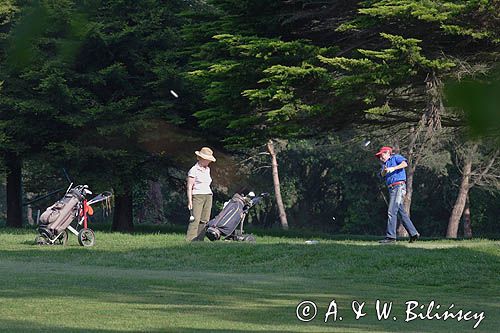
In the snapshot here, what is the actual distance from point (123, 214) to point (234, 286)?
869 inches

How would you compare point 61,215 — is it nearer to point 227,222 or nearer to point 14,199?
point 227,222

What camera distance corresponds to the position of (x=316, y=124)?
89.1 ft

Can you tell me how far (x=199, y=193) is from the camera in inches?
760

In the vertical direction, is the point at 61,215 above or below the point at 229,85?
below

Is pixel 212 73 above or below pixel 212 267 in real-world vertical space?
above

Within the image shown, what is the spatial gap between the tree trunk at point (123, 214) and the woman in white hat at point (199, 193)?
13668 millimetres

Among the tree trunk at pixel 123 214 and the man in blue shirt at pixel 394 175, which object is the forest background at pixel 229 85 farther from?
the man in blue shirt at pixel 394 175

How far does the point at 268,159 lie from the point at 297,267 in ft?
177

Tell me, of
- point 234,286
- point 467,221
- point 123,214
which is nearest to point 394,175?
point 234,286

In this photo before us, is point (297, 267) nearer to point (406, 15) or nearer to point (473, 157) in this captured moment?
point (406, 15)

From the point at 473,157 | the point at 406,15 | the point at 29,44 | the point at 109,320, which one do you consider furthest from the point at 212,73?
the point at 473,157

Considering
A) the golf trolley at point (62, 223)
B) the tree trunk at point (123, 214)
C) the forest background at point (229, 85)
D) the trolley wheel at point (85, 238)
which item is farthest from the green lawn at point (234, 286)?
the tree trunk at point (123, 214)

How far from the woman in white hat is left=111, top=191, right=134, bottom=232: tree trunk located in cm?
1367

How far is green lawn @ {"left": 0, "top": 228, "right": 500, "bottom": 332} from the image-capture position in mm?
8664
